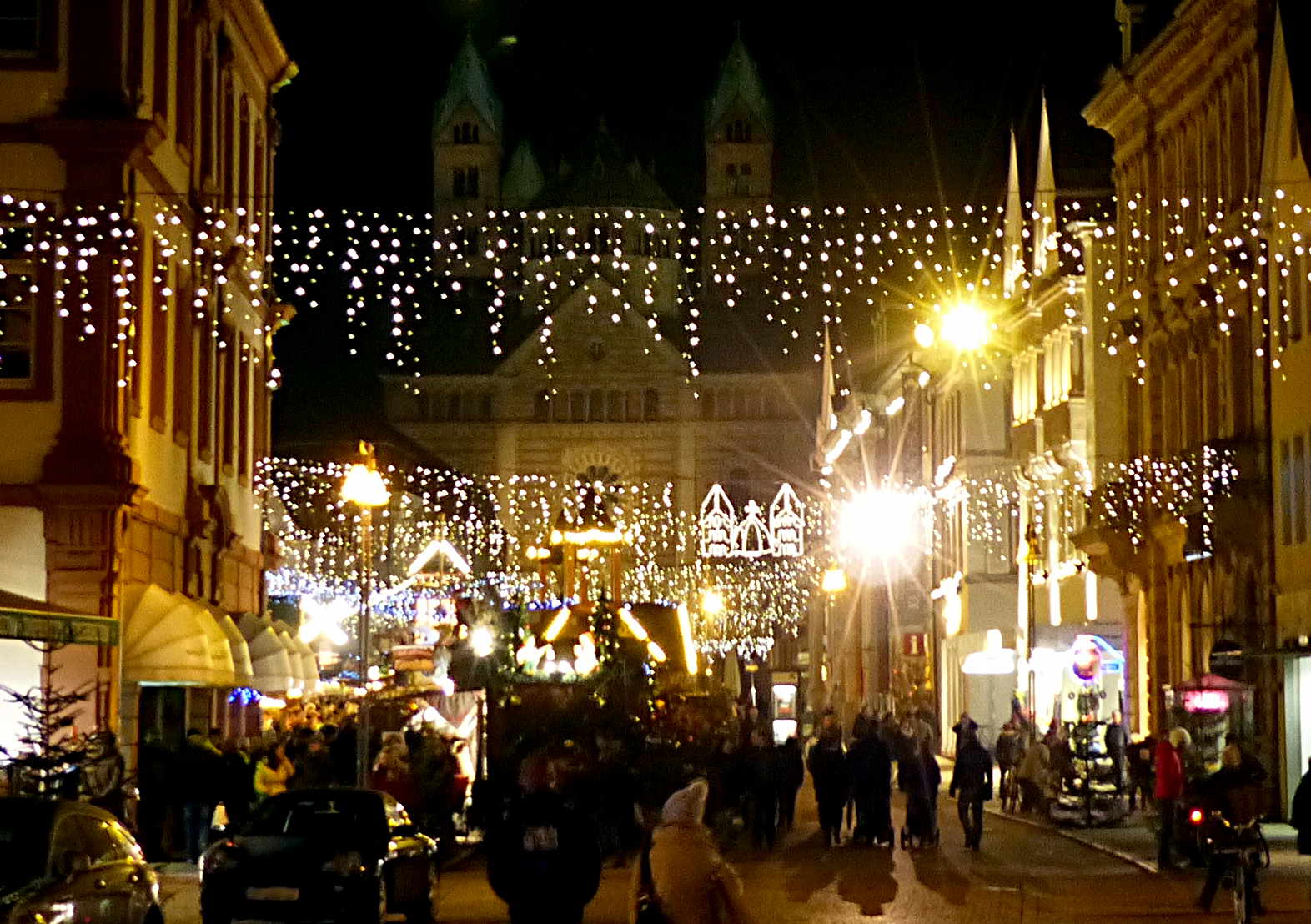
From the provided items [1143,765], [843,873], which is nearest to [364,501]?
[843,873]

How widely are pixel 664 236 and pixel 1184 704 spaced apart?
3659 inches

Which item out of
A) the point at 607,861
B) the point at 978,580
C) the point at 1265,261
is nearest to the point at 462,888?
the point at 607,861

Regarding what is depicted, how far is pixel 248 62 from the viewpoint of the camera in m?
38.1

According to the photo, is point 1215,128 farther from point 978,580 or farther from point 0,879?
point 0,879

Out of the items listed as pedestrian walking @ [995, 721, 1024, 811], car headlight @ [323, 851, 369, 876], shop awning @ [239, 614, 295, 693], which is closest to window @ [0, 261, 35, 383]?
shop awning @ [239, 614, 295, 693]

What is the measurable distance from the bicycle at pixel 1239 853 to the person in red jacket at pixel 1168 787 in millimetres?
5746

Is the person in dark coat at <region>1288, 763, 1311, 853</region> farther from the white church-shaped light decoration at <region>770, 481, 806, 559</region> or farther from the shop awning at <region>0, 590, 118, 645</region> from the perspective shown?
the white church-shaped light decoration at <region>770, 481, 806, 559</region>

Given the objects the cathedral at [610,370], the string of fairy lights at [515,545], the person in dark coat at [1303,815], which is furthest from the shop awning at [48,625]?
the cathedral at [610,370]

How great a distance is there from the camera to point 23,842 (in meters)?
13.7

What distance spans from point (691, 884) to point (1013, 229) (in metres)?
44.6

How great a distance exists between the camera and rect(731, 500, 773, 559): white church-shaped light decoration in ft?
340

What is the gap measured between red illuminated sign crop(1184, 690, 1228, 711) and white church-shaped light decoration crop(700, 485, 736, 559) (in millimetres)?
73206

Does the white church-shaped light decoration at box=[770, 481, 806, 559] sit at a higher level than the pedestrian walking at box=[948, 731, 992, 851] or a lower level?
higher

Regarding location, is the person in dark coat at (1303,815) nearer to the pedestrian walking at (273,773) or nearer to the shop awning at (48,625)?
the shop awning at (48,625)
